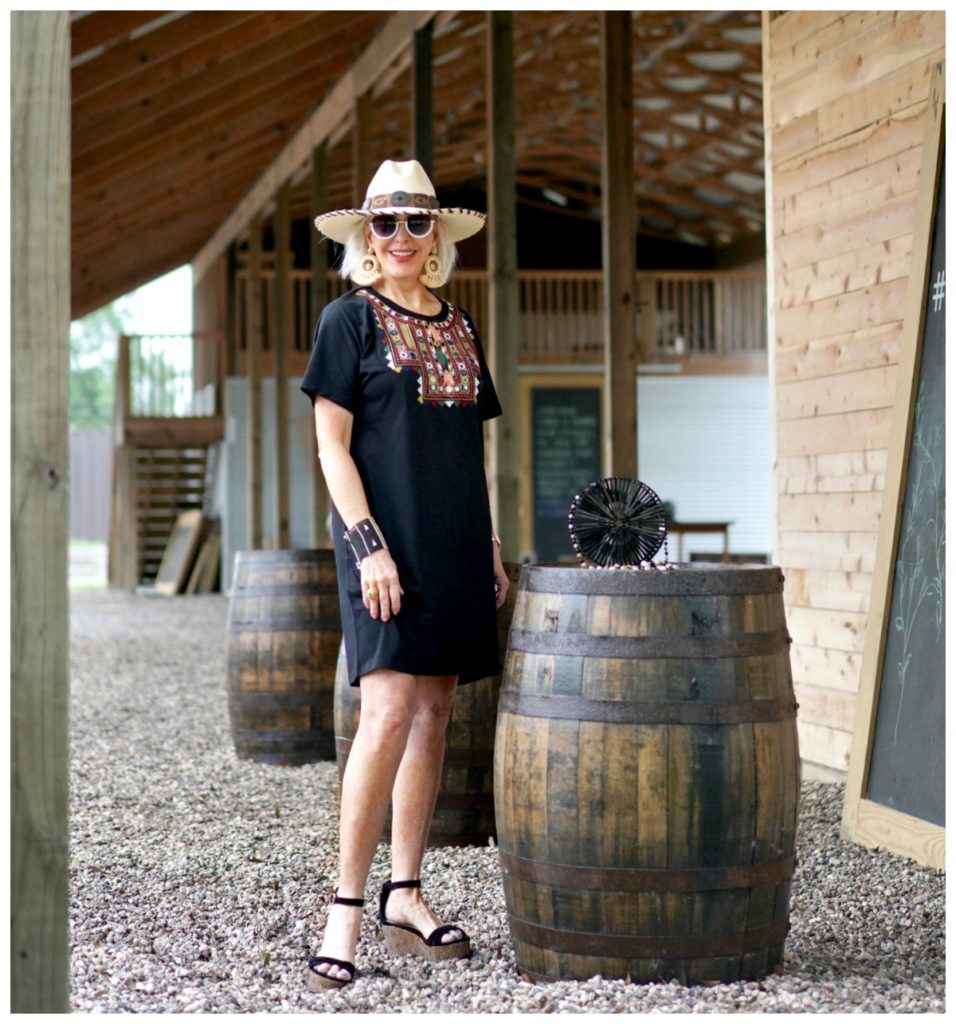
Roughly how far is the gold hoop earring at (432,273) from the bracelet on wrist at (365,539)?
567 millimetres

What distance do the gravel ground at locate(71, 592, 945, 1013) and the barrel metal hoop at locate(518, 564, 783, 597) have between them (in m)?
0.71

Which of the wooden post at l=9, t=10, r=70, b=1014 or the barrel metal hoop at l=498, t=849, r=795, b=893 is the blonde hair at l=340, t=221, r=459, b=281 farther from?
the barrel metal hoop at l=498, t=849, r=795, b=893

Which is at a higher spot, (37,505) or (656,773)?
(37,505)

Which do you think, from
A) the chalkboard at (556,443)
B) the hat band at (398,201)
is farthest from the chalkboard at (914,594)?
the chalkboard at (556,443)

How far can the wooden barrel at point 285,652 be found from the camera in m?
5.39

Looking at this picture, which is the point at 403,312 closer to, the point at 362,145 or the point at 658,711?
the point at 658,711

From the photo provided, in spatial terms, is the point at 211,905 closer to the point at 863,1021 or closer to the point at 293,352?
the point at 863,1021

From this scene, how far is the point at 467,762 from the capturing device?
3881 mm

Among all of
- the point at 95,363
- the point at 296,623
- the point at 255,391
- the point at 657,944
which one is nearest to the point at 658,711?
the point at 657,944

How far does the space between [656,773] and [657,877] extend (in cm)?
19

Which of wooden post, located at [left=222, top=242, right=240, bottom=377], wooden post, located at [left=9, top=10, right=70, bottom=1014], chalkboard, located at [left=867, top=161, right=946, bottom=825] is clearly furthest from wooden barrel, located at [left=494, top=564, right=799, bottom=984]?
wooden post, located at [left=222, top=242, right=240, bottom=377]

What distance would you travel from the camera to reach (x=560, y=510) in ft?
67.0

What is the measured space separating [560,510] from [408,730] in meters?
17.5

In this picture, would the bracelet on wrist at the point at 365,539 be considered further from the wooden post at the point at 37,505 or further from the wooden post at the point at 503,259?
the wooden post at the point at 503,259
